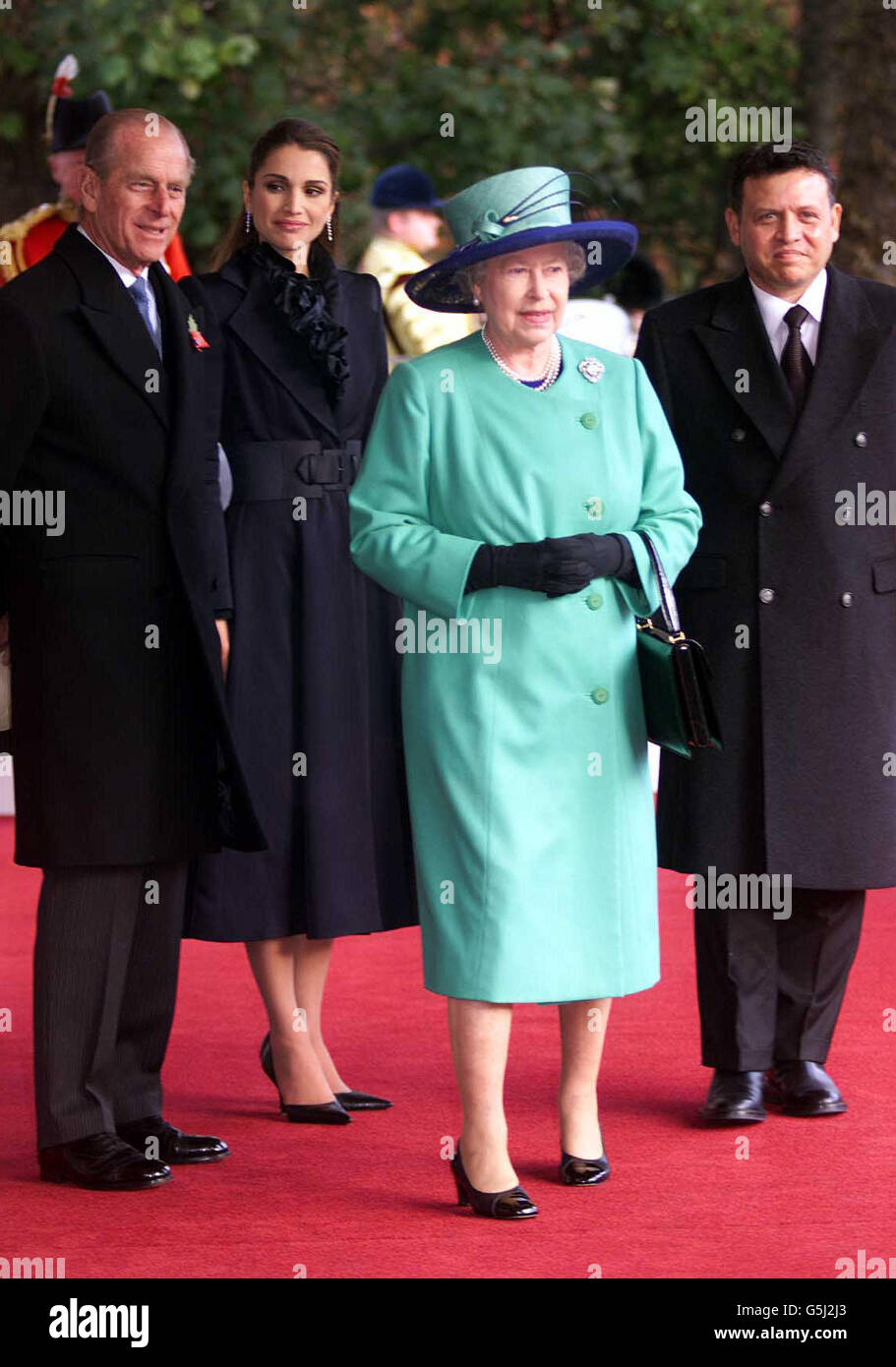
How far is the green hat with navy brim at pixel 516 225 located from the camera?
397cm

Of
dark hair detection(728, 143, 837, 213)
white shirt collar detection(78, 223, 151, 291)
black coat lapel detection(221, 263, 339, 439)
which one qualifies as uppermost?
dark hair detection(728, 143, 837, 213)

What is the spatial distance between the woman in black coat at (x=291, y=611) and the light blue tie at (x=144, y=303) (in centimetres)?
30

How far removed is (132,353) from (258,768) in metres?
0.92

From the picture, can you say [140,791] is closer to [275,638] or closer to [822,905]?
[275,638]

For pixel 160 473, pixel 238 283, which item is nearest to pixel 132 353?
pixel 160 473

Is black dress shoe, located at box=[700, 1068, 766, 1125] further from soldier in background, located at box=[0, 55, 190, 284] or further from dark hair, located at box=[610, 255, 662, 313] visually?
dark hair, located at box=[610, 255, 662, 313]

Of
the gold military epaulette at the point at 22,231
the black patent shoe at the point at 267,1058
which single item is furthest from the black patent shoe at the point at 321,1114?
the gold military epaulette at the point at 22,231

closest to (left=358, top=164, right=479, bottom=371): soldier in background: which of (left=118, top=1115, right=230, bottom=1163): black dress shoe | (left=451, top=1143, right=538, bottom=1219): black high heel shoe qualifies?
(left=118, top=1115, right=230, bottom=1163): black dress shoe

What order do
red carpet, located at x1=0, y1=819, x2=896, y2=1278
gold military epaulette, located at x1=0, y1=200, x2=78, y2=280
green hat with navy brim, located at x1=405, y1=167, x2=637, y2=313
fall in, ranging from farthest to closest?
gold military epaulette, located at x1=0, y1=200, x2=78, y2=280, green hat with navy brim, located at x1=405, y1=167, x2=637, y2=313, red carpet, located at x1=0, y1=819, x2=896, y2=1278

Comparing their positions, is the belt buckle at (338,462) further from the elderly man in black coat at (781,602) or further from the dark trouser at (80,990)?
the dark trouser at (80,990)

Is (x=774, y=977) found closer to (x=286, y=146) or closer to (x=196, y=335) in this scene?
(x=196, y=335)

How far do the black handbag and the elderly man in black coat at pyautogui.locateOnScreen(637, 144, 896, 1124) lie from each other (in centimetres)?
57

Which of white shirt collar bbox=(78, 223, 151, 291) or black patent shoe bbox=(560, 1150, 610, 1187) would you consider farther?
white shirt collar bbox=(78, 223, 151, 291)

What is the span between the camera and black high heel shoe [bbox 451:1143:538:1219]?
3996 mm
